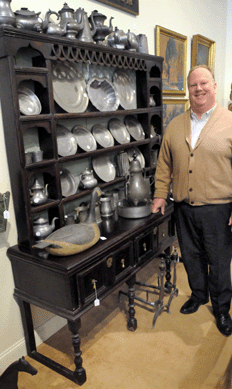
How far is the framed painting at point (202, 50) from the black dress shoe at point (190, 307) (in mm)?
2829

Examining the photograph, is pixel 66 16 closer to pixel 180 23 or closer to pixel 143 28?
pixel 143 28

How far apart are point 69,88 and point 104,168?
693 millimetres

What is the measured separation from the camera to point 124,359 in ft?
6.95

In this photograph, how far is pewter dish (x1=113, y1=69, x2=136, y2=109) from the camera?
2.67m

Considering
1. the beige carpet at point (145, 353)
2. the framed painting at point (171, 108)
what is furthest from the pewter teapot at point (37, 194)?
the framed painting at point (171, 108)

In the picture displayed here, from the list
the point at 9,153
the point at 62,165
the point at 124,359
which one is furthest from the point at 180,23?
the point at 124,359

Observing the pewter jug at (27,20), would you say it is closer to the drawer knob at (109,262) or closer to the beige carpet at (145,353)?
the drawer knob at (109,262)

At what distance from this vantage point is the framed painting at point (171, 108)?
11.4 ft

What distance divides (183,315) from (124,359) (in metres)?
0.65

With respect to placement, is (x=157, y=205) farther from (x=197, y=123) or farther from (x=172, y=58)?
(x=172, y=58)

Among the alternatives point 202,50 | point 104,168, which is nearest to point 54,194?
point 104,168

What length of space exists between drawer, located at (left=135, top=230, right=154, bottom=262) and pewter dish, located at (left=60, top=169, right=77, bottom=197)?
57cm

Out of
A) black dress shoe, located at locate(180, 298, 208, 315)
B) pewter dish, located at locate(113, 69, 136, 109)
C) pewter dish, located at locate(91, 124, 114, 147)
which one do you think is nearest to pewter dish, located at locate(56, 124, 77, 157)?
pewter dish, located at locate(91, 124, 114, 147)

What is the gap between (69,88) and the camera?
7.23ft
